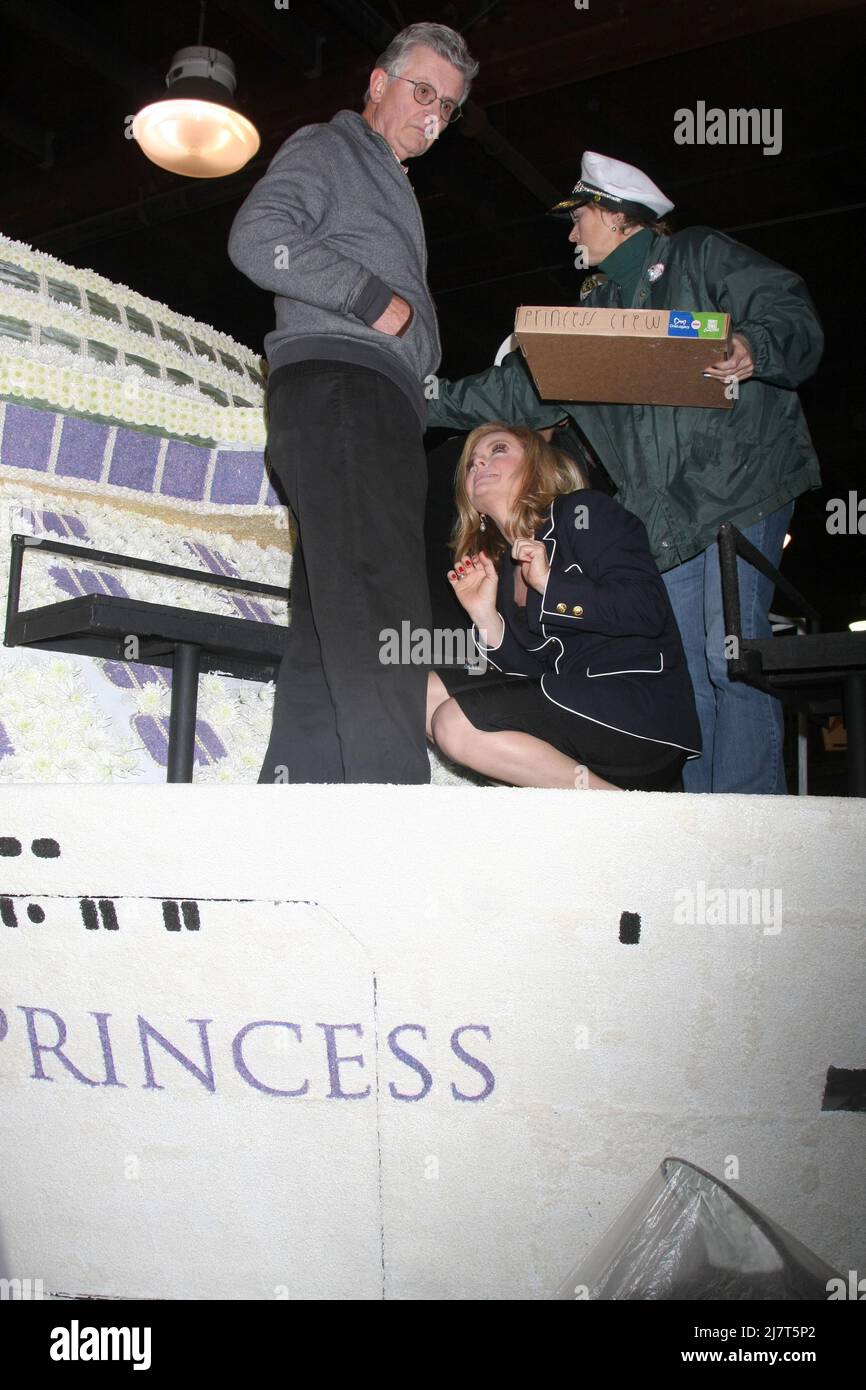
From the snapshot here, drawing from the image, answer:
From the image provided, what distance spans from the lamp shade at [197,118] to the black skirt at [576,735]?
2883 mm

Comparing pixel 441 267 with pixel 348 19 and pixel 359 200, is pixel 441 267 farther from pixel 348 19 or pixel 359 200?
pixel 359 200

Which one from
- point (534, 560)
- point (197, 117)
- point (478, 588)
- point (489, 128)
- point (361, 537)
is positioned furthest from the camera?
point (489, 128)

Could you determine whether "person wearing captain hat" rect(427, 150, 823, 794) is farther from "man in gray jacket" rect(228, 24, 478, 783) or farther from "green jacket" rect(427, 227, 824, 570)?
"man in gray jacket" rect(228, 24, 478, 783)

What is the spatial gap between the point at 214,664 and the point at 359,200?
0.72 metres

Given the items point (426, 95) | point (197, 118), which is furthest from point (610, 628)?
point (197, 118)

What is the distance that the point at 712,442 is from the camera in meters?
1.80

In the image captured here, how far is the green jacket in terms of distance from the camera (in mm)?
1742

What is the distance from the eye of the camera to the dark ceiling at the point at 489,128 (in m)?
3.73

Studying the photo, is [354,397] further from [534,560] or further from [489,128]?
[489,128]

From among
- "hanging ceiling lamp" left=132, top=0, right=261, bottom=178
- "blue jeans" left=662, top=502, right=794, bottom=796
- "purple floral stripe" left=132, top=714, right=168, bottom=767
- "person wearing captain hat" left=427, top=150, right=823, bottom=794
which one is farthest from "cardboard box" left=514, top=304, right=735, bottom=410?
"hanging ceiling lamp" left=132, top=0, right=261, bottom=178

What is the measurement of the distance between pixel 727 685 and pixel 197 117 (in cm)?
301

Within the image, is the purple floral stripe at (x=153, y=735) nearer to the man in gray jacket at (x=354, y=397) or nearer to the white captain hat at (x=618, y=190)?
the man in gray jacket at (x=354, y=397)

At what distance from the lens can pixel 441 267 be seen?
→ 5836 mm

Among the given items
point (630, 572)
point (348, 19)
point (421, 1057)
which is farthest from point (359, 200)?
point (348, 19)
